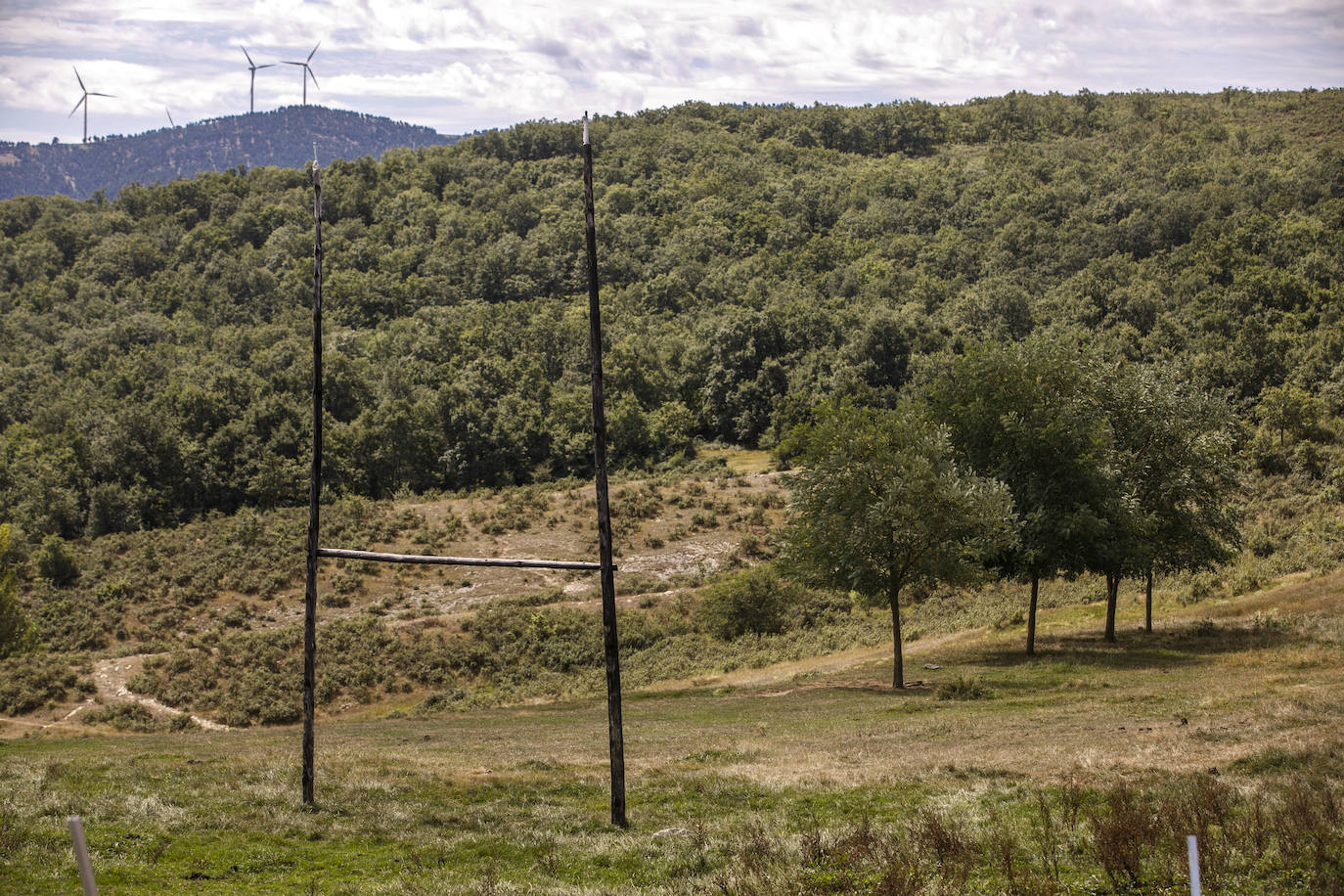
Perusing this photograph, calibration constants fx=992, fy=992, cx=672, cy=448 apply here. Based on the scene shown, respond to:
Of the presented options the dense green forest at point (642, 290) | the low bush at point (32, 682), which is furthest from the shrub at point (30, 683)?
the dense green forest at point (642, 290)

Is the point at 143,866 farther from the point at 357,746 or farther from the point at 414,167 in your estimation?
the point at 414,167

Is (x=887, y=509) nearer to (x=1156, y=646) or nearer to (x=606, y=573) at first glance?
(x=1156, y=646)

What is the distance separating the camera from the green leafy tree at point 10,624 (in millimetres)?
36531

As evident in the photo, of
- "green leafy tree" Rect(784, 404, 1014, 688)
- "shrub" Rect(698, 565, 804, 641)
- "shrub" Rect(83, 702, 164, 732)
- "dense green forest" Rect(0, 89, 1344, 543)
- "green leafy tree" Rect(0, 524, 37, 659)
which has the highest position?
"dense green forest" Rect(0, 89, 1344, 543)

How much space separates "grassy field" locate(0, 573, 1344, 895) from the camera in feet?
38.4

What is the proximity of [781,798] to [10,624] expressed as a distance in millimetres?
33286

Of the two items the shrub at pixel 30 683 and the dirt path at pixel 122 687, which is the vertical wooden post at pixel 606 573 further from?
the shrub at pixel 30 683

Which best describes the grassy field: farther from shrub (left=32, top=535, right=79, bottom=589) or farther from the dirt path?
shrub (left=32, top=535, right=79, bottom=589)

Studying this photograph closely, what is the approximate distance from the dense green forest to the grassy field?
20.3m

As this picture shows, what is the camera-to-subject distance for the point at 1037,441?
3459 centimetres

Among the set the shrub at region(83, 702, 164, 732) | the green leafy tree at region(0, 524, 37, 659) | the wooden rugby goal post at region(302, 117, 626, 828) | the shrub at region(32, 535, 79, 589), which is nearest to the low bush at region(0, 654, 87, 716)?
the green leafy tree at region(0, 524, 37, 659)

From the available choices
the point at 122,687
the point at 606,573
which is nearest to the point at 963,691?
the point at 606,573

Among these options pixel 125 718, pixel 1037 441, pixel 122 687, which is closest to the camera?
pixel 1037 441

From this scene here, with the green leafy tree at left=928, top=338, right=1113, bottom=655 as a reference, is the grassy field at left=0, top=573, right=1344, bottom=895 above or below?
below
